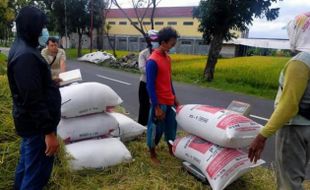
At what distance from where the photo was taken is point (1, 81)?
4.63 metres

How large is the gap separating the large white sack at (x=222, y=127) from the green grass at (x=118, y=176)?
535 millimetres

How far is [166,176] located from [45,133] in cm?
149

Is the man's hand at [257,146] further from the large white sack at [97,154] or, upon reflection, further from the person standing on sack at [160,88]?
the large white sack at [97,154]

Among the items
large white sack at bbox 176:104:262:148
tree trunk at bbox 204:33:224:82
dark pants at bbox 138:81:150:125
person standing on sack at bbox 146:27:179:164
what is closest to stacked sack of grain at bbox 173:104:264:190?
large white sack at bbox 176:104:262:148

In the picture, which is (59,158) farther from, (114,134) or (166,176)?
(166,176)

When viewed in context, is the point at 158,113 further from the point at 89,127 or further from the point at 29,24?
the point at 29,24

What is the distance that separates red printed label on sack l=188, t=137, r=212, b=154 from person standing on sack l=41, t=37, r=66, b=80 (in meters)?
2.45

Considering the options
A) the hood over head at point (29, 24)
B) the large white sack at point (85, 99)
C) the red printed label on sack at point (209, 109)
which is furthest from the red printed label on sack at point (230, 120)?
the hood over head at point (29, 24)

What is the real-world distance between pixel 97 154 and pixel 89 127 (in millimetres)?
344

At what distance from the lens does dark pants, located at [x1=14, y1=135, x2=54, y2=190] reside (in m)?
2.56

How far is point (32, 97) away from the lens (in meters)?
2.28

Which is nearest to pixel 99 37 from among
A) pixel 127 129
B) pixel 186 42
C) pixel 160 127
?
pixel 186 42

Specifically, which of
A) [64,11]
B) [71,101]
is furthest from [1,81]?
[64,11]

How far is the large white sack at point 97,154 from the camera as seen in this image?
11.4 ft
